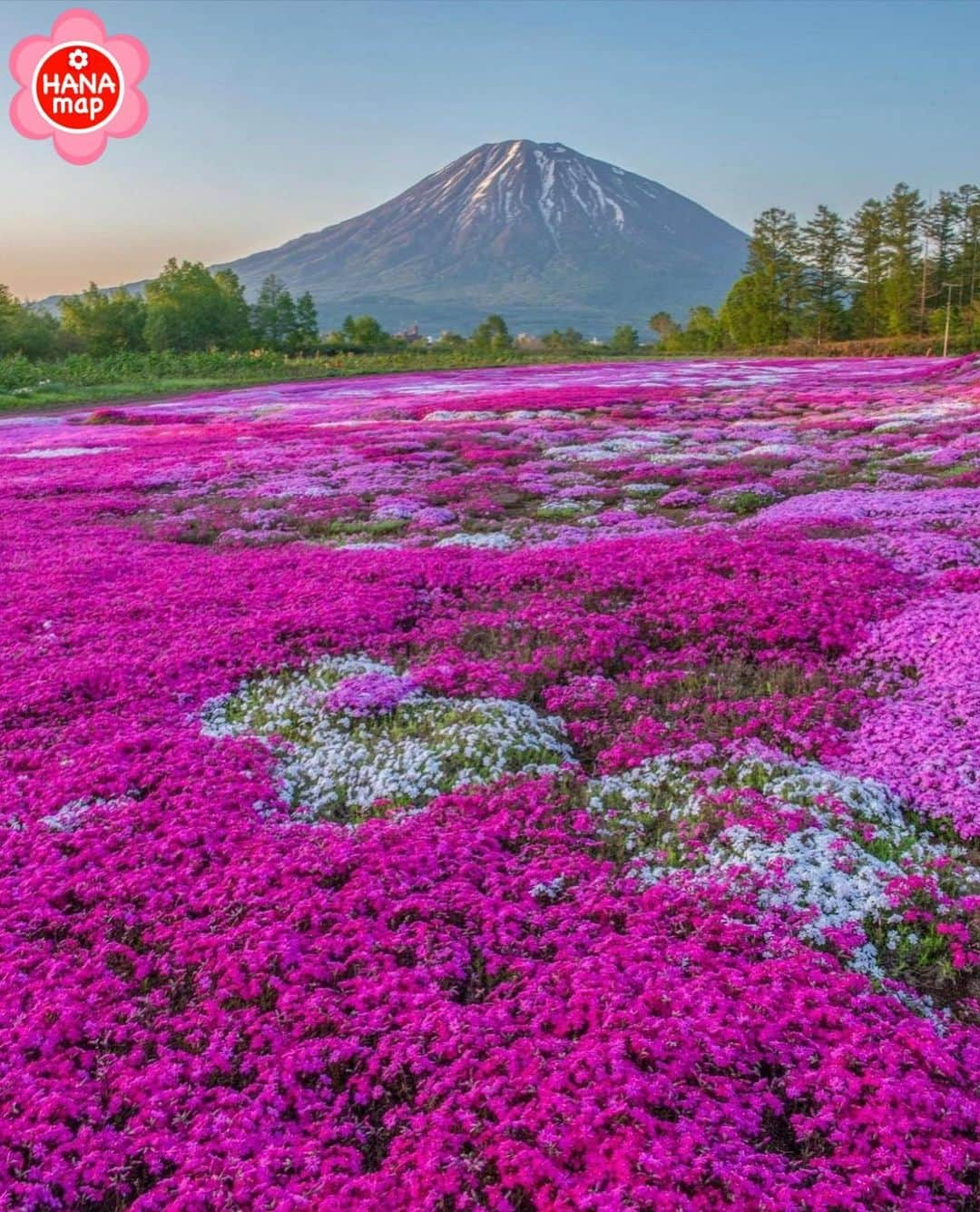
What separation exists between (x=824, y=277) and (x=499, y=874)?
12285cm

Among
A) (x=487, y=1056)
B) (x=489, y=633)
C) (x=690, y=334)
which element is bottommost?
(x=487, y=1056)

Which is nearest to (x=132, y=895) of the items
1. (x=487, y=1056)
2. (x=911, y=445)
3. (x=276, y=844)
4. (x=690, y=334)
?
(x=276, y=844)

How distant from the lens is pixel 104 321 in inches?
3834

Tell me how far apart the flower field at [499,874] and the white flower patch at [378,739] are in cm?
5

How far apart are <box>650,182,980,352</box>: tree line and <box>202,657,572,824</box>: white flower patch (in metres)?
108

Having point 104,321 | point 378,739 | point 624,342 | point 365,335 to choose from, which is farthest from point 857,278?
point 378,739

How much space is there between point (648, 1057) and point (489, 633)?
7641 millimetres

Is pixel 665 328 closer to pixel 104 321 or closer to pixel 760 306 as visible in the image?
pixel 760 306

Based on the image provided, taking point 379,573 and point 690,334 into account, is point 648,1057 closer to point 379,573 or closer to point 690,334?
point 379,573

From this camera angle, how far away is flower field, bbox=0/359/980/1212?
4.60 metres

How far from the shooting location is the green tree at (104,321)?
95.2m

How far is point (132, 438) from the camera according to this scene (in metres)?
36.8

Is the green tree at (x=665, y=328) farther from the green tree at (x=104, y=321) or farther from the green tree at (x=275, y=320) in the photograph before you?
the green tree at (x=104, y=321)

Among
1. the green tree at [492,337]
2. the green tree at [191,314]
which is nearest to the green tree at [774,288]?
the green tree at [492,337]
